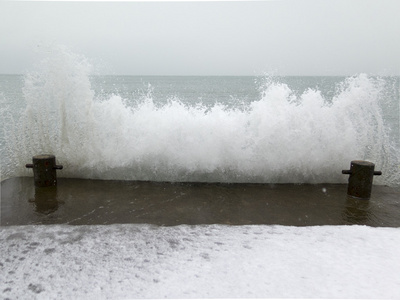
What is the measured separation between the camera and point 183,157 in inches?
263

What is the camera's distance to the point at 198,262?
11.0ft

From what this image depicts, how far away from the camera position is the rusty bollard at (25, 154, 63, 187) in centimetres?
577

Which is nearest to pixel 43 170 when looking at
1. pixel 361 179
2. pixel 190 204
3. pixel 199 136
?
pixel 190 204

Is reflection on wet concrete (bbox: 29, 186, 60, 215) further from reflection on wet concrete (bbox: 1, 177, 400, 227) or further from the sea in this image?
the sea

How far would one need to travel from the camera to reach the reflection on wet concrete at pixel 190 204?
4.55 meters

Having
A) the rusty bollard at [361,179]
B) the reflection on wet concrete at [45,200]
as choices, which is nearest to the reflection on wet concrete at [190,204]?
the reflection on wet concrete at [45,200]

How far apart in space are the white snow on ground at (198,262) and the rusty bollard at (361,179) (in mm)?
1210

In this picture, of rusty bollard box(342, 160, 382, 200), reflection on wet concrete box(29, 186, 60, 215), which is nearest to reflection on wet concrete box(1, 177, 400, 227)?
reflection on wet concrete box(29, 186, 60, 215)

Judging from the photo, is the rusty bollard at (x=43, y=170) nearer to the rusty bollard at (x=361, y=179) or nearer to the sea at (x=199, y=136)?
the sea at (x=199, y=136)

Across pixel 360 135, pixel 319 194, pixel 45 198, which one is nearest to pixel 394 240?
pixel 319 194

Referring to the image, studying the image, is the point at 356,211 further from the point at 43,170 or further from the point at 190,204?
the point at 43,170

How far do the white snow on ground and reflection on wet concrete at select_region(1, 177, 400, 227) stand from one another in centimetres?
30

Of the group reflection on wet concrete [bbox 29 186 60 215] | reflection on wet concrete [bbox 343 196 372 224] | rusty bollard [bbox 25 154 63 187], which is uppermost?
Result: rusty bollard [bbox 25 154 63 187]

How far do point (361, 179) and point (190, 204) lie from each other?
9.79 ft
